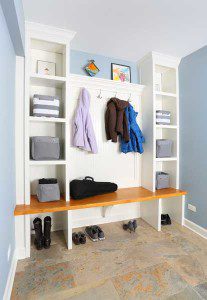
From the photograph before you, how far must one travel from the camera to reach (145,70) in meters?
2.70

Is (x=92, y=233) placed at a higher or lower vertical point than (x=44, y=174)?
lower

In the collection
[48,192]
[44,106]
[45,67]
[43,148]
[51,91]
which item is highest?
[45,67]

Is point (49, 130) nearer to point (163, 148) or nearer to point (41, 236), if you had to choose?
point (41, 236)

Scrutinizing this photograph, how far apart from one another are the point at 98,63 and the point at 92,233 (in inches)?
87.6

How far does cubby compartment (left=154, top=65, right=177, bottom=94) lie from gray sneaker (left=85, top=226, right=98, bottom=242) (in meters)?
2.11

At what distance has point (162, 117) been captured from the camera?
8.82ft

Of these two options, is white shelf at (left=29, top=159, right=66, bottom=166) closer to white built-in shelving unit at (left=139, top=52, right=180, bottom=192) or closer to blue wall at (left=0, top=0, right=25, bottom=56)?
blue wall at (left=0, top=0, right=25, bottom=56)

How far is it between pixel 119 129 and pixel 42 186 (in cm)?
118

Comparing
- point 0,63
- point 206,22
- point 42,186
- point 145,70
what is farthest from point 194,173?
point 0,63

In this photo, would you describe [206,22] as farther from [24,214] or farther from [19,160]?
[24,214]

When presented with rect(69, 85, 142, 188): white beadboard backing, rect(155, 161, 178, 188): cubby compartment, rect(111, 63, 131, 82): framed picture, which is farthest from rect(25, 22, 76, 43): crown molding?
rect(155, 161, 178, 188): cubby compartment

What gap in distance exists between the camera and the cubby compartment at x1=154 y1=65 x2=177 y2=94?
2.77 m

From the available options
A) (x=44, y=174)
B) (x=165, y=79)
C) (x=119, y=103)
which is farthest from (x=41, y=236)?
(x=165, y=79)

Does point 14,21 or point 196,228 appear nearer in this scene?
point 14,21
